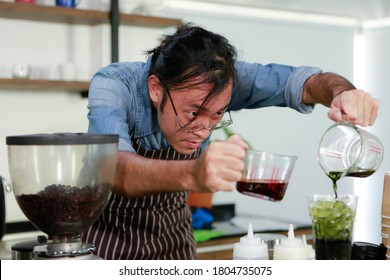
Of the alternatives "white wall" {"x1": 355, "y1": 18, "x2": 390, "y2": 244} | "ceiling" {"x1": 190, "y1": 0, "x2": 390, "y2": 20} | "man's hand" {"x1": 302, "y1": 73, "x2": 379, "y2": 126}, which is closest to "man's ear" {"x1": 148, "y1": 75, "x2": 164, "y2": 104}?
"man's hand" {"x1": 302, "y1": 73, "x2": 379, "y2": 126}

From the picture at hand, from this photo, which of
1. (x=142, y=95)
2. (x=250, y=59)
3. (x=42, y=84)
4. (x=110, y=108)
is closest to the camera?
(x=110, y=108)

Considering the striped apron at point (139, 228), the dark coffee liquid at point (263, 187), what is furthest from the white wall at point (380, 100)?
the dark coffee liquid at point (263, 187)

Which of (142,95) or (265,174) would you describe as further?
(142,95)

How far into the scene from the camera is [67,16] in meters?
3.50

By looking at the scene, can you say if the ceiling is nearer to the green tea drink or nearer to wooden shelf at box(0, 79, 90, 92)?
wooden shelf at box(0, 79, 90, 92)

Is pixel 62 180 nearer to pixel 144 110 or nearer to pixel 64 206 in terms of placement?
pixel 64 206

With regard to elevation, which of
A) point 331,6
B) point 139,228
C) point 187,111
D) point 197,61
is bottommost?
point 139,228

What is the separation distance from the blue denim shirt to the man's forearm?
0.03 metres

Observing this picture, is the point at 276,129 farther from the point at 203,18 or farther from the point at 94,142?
the point at 94,142

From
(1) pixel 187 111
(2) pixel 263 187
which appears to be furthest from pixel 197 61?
(2) pixel 263 187

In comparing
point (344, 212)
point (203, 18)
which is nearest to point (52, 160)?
point (344, 212)

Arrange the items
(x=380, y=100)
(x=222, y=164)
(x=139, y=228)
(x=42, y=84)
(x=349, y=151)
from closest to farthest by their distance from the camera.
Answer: (x=222, y=164) → (x=349, y=151) → (x=139, y=228) → (x=42, y=84) → (x=380, y=100)

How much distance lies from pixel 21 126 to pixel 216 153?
8.42 feet

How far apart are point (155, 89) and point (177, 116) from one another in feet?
0.47
